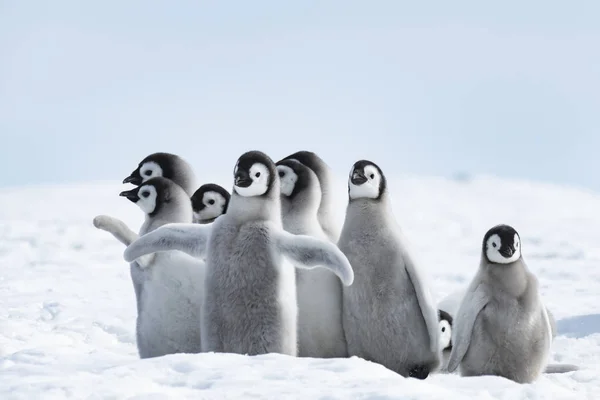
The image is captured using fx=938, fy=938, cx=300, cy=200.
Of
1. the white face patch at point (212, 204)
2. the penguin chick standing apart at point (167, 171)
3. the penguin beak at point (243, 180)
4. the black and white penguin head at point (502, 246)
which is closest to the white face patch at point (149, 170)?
the penguin chick standing apart at point (167, 171)

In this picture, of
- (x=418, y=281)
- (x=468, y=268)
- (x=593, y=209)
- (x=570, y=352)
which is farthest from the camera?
(x=593, y=209)

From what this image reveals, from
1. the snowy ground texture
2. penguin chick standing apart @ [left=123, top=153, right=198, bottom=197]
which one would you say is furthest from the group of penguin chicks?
penguin chick standing apart @ [left=123, top=153, right=198, bottom=197]

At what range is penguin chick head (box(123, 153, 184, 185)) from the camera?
5.66m

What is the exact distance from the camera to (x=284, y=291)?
13.6ft

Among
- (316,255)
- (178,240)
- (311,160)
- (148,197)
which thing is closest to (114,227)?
(148,197)

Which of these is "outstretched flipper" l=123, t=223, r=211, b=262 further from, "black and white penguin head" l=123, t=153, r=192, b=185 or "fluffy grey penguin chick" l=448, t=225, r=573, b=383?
"fluffy grey penguin chick" l=448, t=225, r=573, b=383

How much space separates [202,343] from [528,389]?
4.75 ft

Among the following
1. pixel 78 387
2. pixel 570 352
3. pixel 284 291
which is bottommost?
pixel 570 352

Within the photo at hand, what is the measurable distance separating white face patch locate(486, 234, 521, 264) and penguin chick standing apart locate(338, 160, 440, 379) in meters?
0.50

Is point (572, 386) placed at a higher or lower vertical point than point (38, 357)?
lower

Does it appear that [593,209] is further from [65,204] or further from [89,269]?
[89,269]

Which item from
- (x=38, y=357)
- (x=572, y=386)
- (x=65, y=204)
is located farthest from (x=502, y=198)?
(x=38, y=357)

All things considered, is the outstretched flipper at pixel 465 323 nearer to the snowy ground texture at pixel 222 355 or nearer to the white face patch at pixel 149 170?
the snowy ground texture at pixel 222 355

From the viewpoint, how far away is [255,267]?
4.13 m
